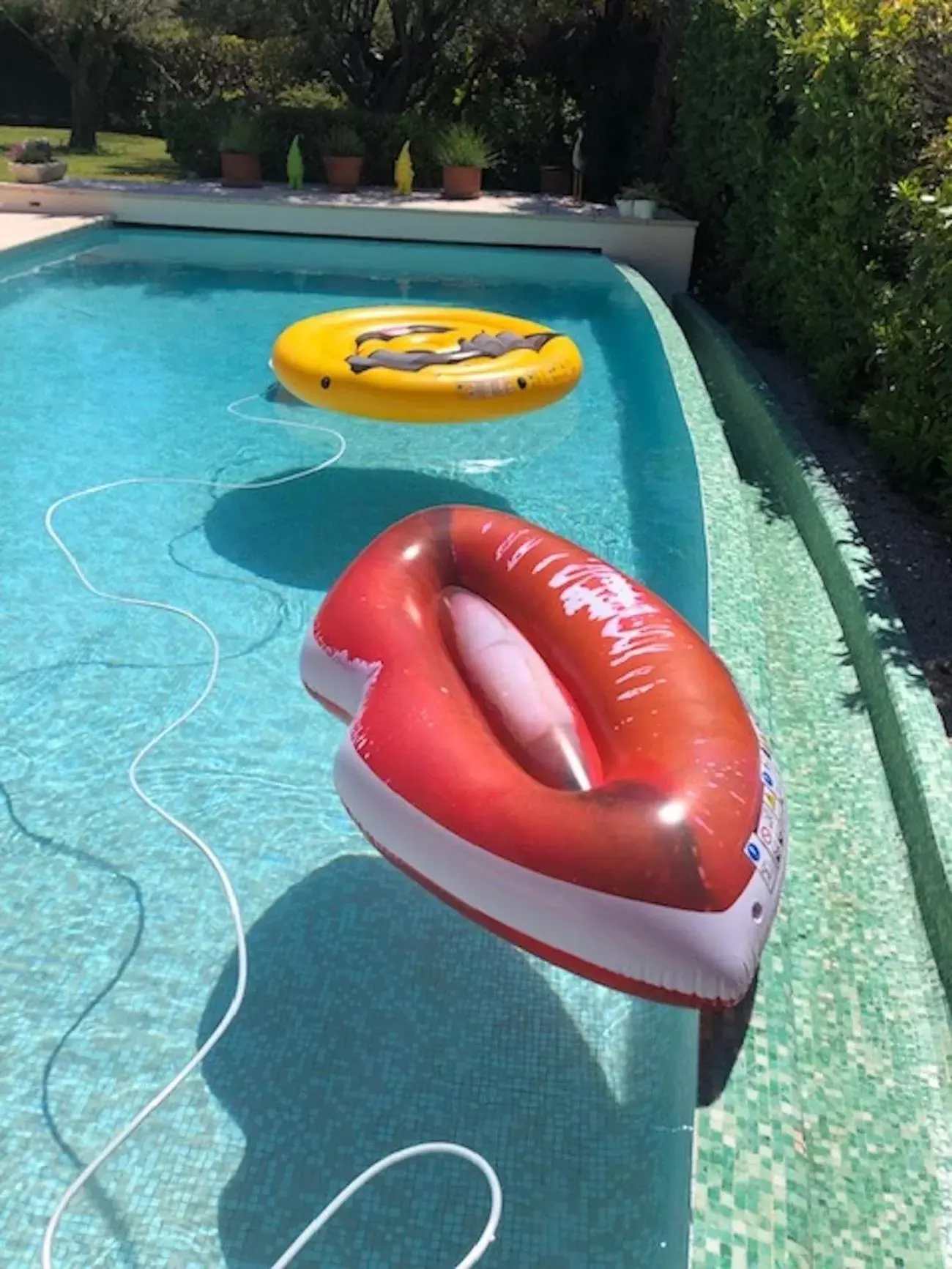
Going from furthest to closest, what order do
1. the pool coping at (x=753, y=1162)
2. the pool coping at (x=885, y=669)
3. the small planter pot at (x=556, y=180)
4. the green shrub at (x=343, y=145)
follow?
the small planter pot at (x=556, y=180) → the green shrub at (x=343, y=145) → the pool coping at (x=885, y=669) → the pool coping at (x=753, y=1162)

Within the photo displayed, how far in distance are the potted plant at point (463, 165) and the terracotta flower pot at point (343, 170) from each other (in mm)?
1004

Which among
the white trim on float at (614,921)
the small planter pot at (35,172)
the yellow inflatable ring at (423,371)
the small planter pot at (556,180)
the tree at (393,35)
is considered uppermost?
the tree at (393,35)

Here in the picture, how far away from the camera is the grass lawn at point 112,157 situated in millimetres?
13945

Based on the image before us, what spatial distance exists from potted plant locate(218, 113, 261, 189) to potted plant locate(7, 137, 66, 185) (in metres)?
1.79

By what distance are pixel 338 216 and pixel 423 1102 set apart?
33.7ft

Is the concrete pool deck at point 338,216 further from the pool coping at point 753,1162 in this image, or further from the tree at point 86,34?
the pool coping at point 753,1162

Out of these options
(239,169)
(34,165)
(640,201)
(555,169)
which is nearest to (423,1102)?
(640,201)

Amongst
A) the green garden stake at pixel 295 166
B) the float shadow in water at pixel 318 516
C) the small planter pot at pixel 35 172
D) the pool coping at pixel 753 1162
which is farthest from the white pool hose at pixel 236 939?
the green garden stake at pixel 295 166

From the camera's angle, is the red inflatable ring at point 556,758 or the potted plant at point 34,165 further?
the potted plant at point 34,165

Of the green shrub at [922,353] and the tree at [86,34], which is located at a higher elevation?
the tree at [86,34]

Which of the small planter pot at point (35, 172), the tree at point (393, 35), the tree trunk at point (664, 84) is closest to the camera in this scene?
the tree trunk at point (664, 84)

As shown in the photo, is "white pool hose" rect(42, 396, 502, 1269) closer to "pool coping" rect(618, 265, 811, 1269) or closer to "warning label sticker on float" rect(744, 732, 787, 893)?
"pool coping" rect(618, 265, 811, 1269)

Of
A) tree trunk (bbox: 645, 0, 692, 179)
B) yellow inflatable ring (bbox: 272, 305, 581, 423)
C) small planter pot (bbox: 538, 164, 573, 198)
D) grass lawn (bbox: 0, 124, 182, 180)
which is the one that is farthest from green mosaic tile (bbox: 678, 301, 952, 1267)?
grass lawn (bbox: 0, 124, 182, 180)

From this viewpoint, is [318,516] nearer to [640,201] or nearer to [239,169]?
[640,201]
